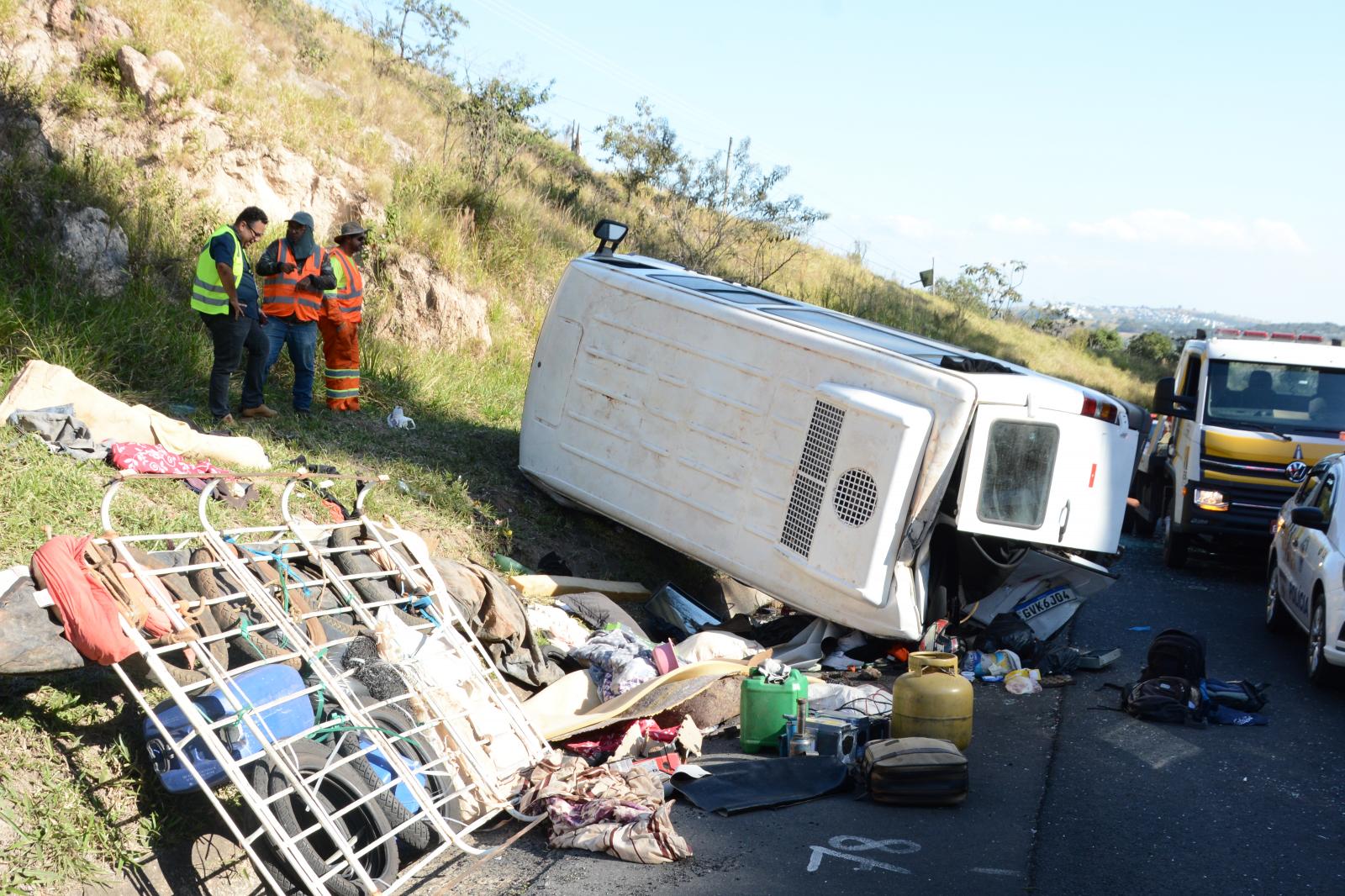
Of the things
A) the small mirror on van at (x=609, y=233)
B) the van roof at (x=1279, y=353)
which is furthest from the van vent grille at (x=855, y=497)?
the van roof at (x=1279, y=353)

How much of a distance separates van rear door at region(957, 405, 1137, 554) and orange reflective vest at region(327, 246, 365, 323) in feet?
20.0

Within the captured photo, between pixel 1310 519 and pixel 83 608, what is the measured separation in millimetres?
7819

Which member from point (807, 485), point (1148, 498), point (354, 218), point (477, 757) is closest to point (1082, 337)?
point (1148, 498)

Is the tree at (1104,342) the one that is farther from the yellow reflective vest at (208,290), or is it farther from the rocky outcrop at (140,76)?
the yellow reflective vest at (208,290)

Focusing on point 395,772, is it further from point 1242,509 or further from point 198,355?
point 1242,509

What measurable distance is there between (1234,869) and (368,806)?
362cm

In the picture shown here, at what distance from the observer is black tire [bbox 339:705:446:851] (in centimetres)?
475

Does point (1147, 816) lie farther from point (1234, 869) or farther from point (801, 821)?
point (801, 821)

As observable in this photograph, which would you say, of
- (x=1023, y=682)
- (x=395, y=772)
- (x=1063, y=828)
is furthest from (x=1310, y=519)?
(x=395, y=772)

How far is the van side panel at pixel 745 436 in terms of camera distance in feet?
24.3

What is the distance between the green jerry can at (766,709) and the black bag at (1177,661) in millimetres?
2636

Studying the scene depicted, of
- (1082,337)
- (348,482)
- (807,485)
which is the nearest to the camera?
(807,485)

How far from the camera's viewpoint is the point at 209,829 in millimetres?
4887

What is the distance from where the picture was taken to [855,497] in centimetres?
751
